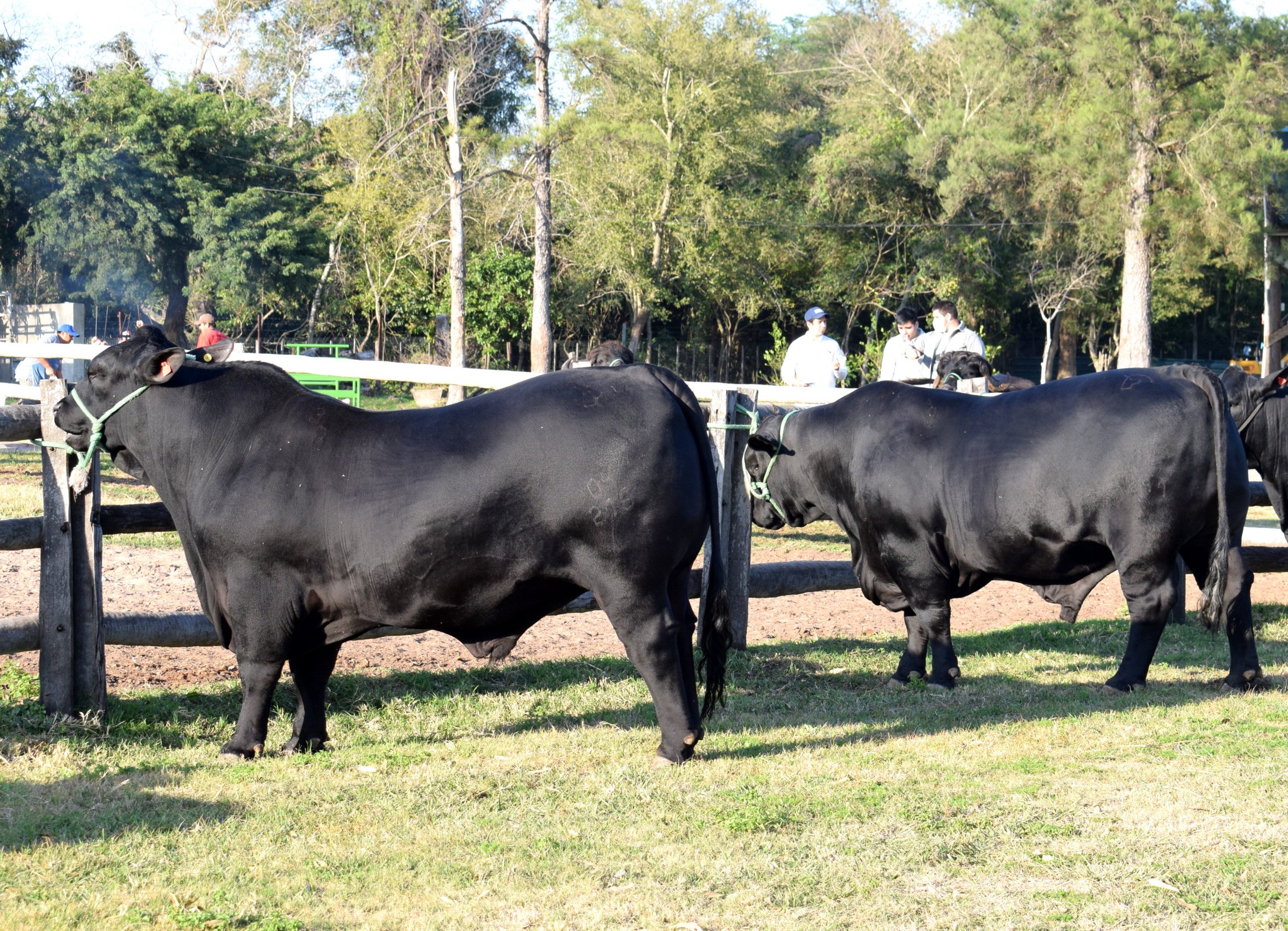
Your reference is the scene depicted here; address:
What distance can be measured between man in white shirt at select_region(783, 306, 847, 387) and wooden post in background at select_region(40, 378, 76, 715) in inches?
340

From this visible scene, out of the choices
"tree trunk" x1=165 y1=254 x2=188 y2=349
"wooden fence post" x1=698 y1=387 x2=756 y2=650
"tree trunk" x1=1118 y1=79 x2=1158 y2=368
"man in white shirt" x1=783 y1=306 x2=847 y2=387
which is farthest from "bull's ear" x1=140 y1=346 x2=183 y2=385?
"tree trunk" x1=165 y1=254 x2=188 y2=349

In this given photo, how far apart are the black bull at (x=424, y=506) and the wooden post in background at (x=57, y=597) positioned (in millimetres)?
580

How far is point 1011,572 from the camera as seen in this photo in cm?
682

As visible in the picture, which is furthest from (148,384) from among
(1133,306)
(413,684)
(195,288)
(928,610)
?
(195,288)

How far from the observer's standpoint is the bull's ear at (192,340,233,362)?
564 centimetres

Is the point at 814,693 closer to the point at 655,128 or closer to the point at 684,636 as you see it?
the point at 684,636

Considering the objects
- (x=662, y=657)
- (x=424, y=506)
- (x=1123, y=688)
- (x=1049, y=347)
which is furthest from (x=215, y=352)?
(x=1049, y=347)

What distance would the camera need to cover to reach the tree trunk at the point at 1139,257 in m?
29.9

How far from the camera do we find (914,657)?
7.41 m

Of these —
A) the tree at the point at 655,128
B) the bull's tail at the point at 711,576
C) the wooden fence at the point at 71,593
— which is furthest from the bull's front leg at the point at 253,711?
the tree at the point at 655,128

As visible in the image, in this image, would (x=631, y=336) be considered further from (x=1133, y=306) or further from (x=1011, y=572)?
(x=1011, y=572)

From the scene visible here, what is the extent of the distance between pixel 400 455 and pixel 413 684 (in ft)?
6.44

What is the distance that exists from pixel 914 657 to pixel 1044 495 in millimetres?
1344

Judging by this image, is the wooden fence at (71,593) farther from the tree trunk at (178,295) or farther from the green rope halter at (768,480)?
the tree trunk at (178,295)
